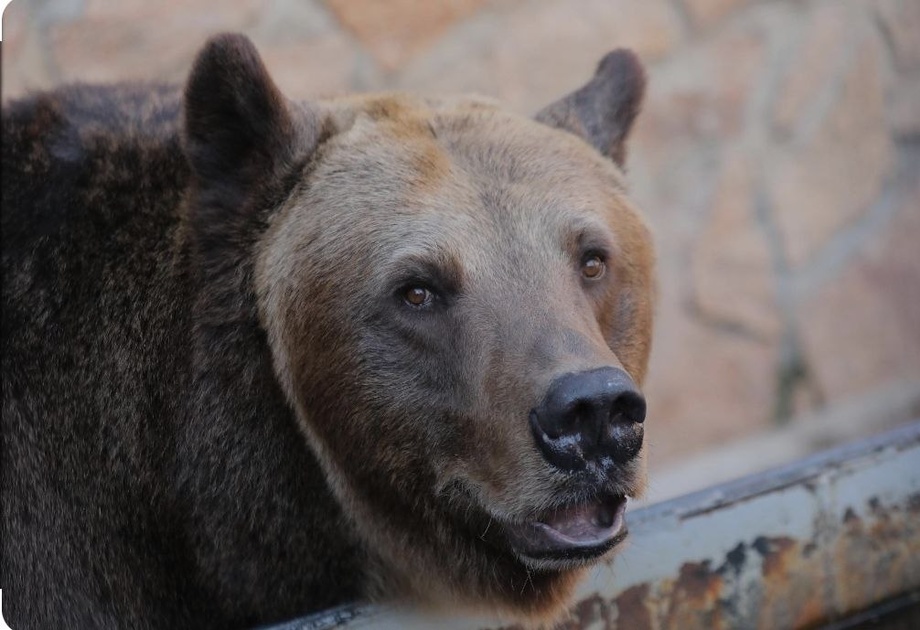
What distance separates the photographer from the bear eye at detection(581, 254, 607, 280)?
11.8 feet

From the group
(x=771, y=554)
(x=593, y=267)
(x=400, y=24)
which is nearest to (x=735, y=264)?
(x=400, y=24)

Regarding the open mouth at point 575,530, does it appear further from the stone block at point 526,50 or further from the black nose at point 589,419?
the stone block at point 526,50

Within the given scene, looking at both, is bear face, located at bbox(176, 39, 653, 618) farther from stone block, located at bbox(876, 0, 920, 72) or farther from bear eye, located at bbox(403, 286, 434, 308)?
stone block, located at bbox(876, 0, 920, 72)

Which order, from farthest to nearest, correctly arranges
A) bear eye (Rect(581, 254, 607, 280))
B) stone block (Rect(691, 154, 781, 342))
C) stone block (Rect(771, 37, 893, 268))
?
stone block (Rect(771, 37, 893, 268)), stone block (Rect(691, 154, 781, 342)), bear eye (Rect(581, 254, 607, 280))

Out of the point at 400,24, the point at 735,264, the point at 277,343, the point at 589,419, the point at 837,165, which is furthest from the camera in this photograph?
the point at 837,165

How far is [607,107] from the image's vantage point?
425 centimetres

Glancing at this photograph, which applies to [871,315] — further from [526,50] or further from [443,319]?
[443,319]

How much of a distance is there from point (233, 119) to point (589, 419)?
1.44 m

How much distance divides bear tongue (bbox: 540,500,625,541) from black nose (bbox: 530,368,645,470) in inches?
7.3

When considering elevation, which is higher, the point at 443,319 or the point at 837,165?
the point at 443,319

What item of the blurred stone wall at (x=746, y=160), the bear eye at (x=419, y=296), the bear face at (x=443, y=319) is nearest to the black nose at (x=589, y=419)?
the bear face at (x=443, y=319)

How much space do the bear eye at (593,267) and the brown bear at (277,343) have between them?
16 mm

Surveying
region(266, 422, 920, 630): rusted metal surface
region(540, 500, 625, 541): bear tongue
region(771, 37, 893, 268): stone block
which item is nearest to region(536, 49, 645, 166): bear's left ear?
region(266, 422, 920, 630): rusted metal surface

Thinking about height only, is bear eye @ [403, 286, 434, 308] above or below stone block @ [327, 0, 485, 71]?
above
